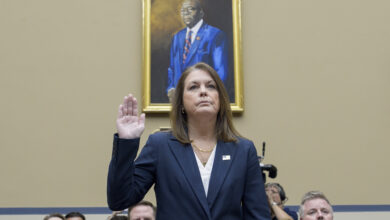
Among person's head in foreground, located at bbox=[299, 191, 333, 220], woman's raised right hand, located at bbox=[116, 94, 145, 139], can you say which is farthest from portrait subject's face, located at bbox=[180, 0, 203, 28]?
woman's raised right hand, located at bbox=[116, 94, 145, 139]

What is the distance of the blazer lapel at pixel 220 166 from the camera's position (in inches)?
77.7

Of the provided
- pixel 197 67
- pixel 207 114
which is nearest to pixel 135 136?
pixel 207 114

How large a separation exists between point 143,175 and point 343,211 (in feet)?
15.3

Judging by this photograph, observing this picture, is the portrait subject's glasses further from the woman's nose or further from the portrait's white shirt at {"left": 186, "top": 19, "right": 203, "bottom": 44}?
the woman's nose

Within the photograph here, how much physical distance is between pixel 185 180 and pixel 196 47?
15.0 ft

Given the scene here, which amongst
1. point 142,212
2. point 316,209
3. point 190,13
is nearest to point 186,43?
point 190,13

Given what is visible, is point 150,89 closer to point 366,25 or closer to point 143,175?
point 366,25

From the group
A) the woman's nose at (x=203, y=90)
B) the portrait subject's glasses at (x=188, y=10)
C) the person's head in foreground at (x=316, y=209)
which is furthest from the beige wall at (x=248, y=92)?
the woman's nose at (x=203, y=90)

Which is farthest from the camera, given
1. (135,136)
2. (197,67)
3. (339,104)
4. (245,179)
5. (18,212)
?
(339,104)

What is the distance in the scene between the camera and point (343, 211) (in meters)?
6.10

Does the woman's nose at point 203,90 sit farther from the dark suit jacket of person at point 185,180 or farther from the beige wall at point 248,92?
the beige wall at point 248,92

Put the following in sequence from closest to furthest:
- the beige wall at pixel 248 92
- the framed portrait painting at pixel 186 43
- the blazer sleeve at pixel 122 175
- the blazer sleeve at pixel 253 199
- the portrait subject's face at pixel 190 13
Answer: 1. the blazer sleeve at pixel 122 175
2. the blazer sleeve at pixel 253 199
3. the beige wall at pixel 248 92
4. the framed portrait painting at pixel 186 43
5. the portrait subject's face at pixel 190 13

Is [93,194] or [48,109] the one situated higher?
[48,109]

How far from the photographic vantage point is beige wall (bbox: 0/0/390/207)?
612cm
